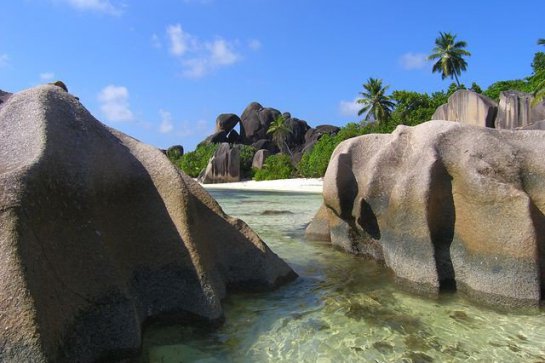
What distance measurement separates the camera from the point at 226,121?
68.7 meters

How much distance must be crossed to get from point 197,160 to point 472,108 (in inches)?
1618

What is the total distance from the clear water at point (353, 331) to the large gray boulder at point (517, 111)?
24.1 meters

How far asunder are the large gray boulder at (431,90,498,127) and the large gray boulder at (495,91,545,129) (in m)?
0.60

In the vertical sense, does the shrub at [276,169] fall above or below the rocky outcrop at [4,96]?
below

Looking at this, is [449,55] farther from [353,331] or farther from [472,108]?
[353,331]

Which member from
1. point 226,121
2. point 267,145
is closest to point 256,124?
point 226,121

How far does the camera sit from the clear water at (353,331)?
12.8 feet

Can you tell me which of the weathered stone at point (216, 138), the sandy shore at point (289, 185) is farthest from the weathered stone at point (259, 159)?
the weathered stone at point (216, 138)

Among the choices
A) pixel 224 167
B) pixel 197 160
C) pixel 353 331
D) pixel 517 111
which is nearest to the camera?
pixel 353 331

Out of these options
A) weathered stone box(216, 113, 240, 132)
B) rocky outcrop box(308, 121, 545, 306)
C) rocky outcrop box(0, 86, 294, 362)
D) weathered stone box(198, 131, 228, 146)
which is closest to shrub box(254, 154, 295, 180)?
weathered stone box(198, 131, 228, 146)

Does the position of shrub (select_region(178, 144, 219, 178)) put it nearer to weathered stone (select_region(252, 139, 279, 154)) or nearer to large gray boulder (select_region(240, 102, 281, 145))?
weathered stone (select_region(252, 139, 279, 154))

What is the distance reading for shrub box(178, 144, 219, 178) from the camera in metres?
61.1

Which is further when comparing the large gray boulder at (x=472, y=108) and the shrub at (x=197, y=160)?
the shrub at (x=197, y=160)

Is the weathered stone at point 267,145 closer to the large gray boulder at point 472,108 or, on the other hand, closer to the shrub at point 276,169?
the shrub at point 276,169
